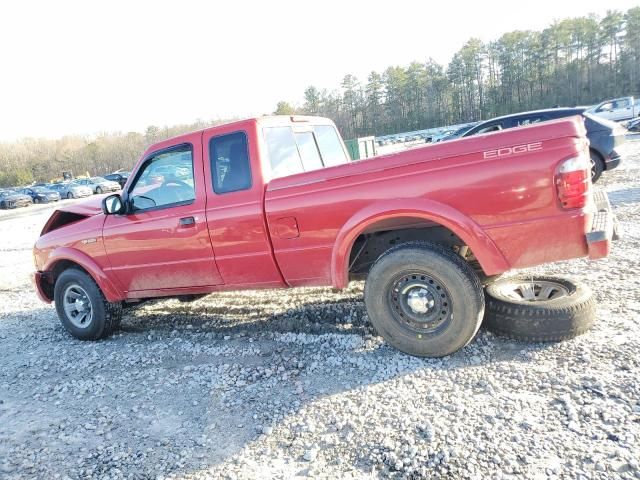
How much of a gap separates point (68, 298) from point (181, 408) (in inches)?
107

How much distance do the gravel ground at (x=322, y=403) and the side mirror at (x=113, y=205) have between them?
1458 mm

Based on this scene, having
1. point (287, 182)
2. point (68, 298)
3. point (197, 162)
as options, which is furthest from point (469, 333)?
point (68, 298)

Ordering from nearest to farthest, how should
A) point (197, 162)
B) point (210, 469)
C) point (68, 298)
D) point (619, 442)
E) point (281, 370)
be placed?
point (619, 442), point (210, 469), point (281, 370), point (197, 162), point (68, 298)

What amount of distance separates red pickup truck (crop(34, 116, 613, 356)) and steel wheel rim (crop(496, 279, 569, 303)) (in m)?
0.37

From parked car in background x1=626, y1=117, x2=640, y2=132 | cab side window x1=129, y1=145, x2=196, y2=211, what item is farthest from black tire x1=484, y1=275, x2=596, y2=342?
parked car in background x1=626, y1=117, x2=640, y2=132

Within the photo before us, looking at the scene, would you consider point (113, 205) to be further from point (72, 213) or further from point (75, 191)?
point (75, 191)

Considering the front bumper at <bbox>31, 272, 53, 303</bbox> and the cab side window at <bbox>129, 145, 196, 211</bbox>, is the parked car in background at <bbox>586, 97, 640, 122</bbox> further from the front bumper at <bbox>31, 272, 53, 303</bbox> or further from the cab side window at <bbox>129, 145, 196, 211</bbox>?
the front bumper at <bbox>31, 272, 53, 303</bbox>

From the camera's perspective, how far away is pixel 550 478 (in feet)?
7.31

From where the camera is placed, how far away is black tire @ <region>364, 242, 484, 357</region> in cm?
334

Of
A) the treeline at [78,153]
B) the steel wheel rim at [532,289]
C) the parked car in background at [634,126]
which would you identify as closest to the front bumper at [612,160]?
the steel wheel rim at [532,289]

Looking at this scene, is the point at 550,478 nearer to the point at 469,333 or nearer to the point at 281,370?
the point at 469,333

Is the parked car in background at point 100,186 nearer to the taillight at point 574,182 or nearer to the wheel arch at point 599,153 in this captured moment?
the wheel arch at point 599,153

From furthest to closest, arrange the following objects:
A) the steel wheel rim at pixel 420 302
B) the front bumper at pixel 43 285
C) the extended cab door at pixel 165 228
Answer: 1. the front bumper at pixel 43 285
2. the extended cab door at pixel 165 228
3. the steel wheel rim at pixel 420 302

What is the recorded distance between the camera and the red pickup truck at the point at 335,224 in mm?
3070
